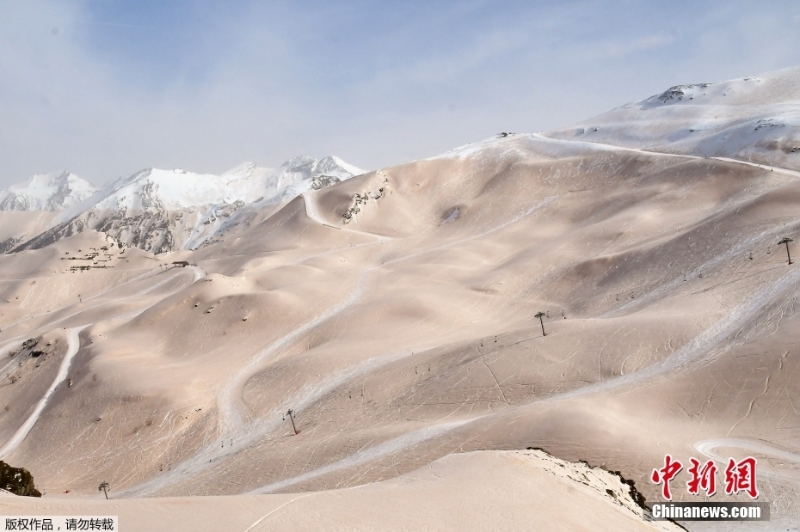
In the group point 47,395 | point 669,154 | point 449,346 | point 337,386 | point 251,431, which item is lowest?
point 251,431

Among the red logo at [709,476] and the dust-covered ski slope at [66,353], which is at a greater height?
the dust-covered ski slope at [66,353]

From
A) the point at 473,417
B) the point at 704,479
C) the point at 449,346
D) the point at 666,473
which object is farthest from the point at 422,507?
the point at 449,346

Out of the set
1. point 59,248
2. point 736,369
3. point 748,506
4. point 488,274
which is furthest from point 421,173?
point 748,506

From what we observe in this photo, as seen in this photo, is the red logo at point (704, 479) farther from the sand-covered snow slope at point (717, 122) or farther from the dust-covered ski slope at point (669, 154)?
the sand-covered snow slope at point (717, 122)

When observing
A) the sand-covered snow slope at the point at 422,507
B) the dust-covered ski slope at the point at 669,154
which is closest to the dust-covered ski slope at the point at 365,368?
the sand-covered snow slope at the point at 422,507

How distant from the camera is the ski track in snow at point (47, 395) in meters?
39.1

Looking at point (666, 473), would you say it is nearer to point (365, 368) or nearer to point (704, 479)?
point (704, 479)

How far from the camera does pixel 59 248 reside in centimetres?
9788

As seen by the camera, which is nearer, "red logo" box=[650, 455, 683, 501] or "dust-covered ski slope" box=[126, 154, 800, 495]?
"red logo" box=[650, 455, 683, 501]

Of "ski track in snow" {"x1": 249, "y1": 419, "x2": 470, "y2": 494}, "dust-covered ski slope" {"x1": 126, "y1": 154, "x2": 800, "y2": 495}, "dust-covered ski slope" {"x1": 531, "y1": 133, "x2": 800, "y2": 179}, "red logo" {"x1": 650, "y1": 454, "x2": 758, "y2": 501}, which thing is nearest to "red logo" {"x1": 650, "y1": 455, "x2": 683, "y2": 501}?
"red logo" {"x1": 650, "y1": 454, "x2": 758, "y2": 501}

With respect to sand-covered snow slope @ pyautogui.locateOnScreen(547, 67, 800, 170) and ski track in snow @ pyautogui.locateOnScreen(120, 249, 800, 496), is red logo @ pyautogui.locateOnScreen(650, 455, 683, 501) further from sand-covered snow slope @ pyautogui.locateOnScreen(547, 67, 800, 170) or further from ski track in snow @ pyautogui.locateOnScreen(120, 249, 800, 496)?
sand-covered snow slope @ pyautogui.locateOnScreen(547, 67, 800, 170)

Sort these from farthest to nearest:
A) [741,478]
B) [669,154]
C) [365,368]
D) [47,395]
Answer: [669,154], [47,395], [365,368], [741,478]

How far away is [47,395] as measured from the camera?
146 ft

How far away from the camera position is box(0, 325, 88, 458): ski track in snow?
3909 centimetres
